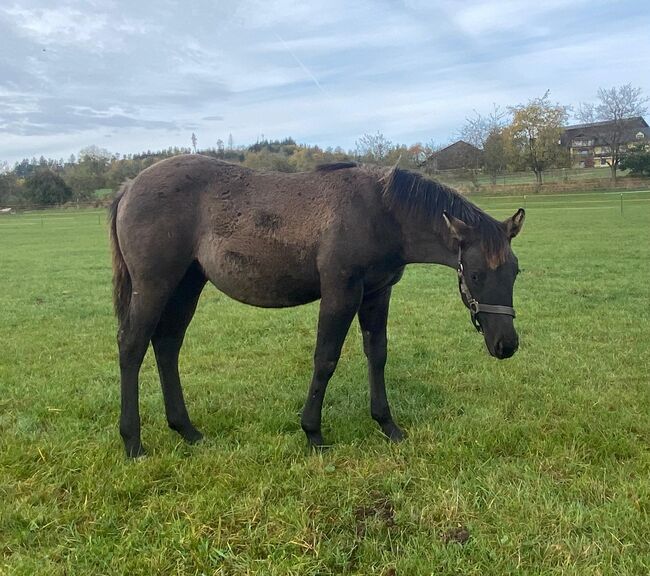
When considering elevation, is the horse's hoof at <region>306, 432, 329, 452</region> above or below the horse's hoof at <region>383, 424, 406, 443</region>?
above

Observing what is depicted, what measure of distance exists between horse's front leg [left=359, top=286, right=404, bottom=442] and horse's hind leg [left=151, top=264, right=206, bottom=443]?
138 cm

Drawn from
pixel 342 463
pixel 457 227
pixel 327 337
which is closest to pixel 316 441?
pixel 342 463

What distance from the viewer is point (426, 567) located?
2586 mm

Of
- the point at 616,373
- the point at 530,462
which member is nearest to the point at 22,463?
the point at 530,462

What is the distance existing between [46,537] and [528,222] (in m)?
26.5

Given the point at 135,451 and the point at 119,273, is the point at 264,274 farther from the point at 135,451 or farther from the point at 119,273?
the point at 135,451

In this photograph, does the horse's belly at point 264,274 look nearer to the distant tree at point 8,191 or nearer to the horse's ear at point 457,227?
the horse's ear at point 457,227

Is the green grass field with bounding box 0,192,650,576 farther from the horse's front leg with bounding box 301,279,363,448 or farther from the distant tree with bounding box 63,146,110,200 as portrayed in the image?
the distant tree with bounding box 63,146,110,200

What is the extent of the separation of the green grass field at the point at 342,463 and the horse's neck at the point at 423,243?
4.44ft

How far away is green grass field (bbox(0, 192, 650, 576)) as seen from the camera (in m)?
2.71

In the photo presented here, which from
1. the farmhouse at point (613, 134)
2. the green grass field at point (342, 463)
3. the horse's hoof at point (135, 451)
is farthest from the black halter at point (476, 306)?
the farmhouse at point (613, 134)

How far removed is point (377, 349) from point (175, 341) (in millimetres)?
1666

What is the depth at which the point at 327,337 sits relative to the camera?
12.8 feet

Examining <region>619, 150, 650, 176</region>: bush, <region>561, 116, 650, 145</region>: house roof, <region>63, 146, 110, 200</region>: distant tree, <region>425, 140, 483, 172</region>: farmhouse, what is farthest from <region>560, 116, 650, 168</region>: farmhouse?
<region>63, 146, 110, 200</region>: distant tree
